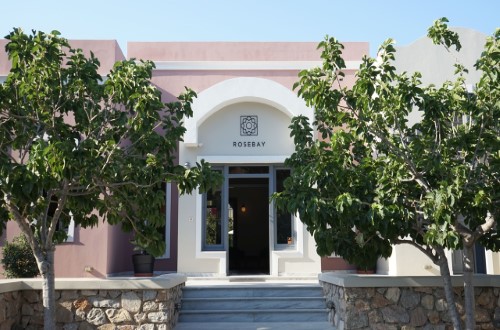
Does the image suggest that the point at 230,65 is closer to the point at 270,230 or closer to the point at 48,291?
the point at 270,230

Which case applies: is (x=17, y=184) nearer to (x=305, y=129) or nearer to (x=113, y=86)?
(x=113, y=86)

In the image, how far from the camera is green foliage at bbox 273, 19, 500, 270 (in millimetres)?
7582

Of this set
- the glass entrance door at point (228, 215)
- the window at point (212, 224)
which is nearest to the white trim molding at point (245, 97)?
the glass entrance door at point (228, 215)

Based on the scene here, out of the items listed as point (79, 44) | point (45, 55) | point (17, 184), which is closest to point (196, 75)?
point (79, 44)

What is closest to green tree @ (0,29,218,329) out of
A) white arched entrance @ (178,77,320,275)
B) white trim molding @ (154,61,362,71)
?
white arched entrance @ (178,77,320,275)

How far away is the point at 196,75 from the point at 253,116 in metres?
2.14

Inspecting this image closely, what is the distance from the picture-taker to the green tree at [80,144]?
7586 mm

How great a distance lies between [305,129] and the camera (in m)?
9.57

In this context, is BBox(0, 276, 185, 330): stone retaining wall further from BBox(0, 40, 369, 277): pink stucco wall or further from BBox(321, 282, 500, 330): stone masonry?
BBox(0, 40, 369, 277): pink stucco wall

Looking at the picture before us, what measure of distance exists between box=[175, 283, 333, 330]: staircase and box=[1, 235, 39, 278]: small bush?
3.87 meters

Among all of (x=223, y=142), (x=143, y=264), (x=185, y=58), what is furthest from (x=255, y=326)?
(x=185, y=58)

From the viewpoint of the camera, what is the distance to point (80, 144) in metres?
7.48

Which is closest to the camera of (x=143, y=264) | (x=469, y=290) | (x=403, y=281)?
(x=469, y=290)

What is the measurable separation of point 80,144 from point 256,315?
5523mm
